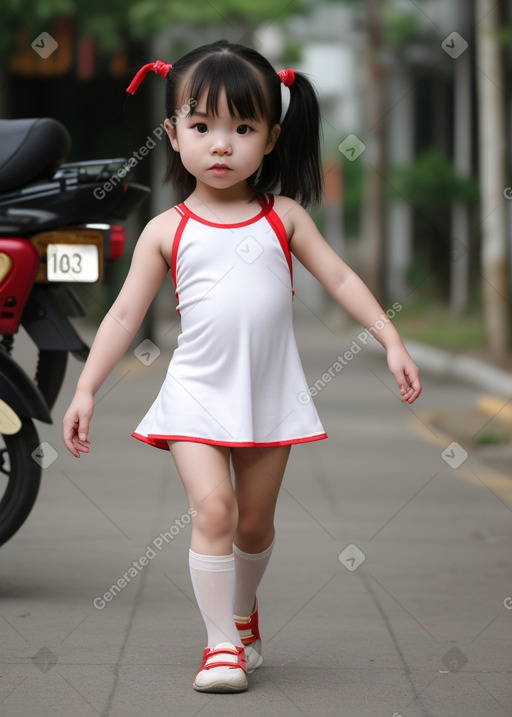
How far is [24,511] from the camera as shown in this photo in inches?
199

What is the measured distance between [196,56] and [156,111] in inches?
622

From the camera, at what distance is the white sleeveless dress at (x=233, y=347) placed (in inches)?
156

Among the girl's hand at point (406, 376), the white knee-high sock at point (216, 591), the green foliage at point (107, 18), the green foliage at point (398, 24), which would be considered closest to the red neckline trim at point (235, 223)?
the girl's hand at point (406, 376)

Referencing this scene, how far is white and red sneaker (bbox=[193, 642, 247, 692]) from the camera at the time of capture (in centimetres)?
389

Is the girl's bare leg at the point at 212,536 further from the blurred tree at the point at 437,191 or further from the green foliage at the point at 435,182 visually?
the green foliage at the point at 435,182

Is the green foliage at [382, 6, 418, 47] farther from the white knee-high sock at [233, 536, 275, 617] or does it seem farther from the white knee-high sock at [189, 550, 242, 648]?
the white knee-high sock at [189, 550, 242, 648]

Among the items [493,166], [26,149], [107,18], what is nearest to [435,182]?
[493,166]

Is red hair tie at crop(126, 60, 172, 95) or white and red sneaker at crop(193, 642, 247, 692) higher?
red hair tie at crop(126, 60, 172, 95)

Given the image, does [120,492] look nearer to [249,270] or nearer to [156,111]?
[249,270]

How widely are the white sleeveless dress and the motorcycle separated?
1109mm

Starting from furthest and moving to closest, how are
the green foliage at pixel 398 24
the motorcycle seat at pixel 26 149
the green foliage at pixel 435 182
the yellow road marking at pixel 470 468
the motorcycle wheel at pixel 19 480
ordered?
the green foliage at pixel 398 24 < the green foliage at pixel 435 182 < the yellow road marking at pixel 470 468 < the motorcycle seat at pixel 26 149 < the motorcycle wheel at pixel 19 480

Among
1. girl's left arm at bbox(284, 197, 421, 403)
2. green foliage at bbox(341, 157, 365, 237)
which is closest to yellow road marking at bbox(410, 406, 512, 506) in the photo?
girl's left arm at bbox(284, 197, 421, 403)

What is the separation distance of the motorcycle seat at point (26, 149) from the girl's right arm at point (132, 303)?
1286mm

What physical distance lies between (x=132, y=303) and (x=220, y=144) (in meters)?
0.51
